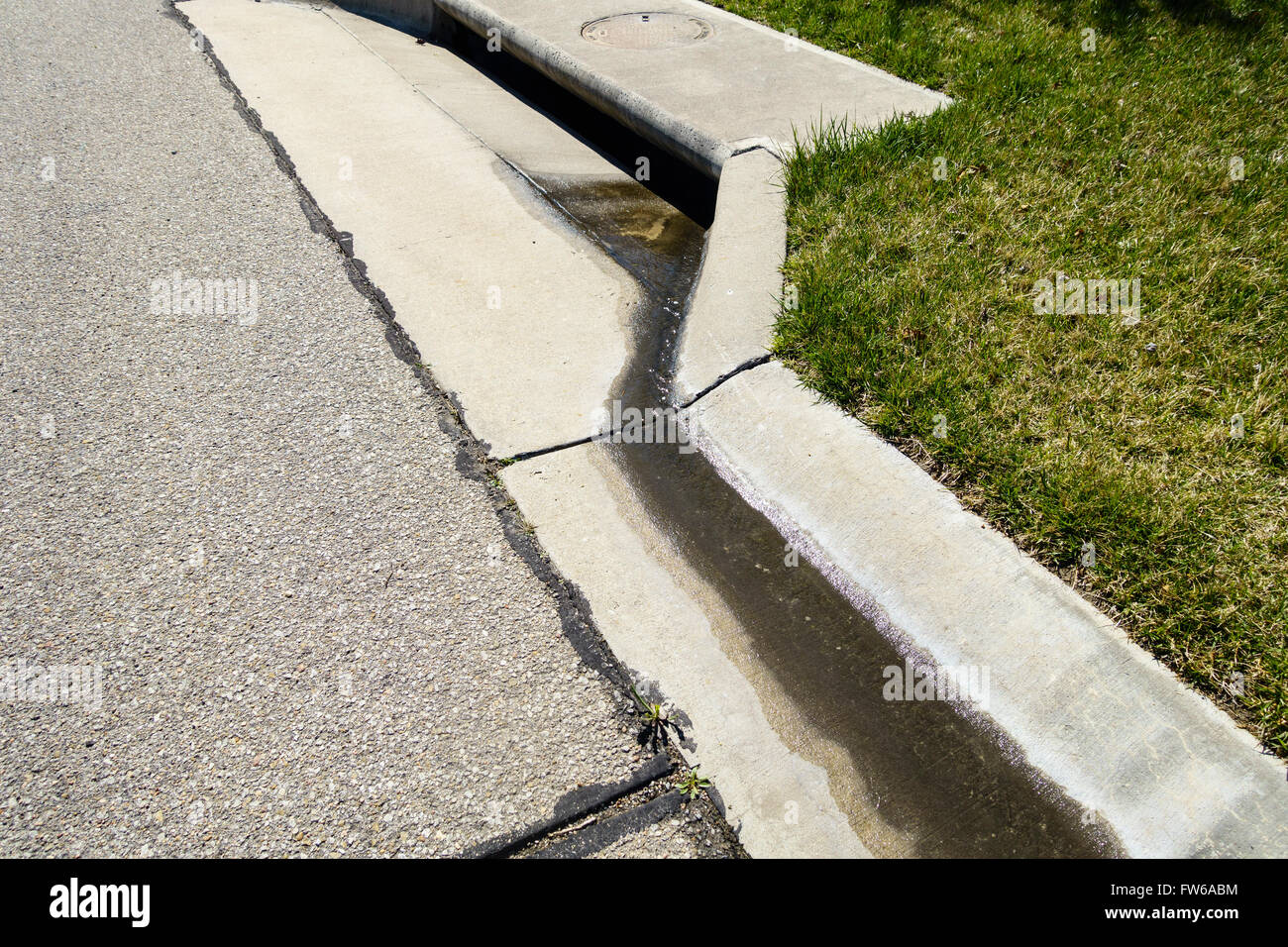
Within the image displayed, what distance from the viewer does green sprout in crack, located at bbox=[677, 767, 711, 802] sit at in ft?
7.32

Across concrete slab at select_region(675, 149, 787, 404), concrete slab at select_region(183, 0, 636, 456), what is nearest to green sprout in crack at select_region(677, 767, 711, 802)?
concrete slab at select_region(183, 0, 636, 456)

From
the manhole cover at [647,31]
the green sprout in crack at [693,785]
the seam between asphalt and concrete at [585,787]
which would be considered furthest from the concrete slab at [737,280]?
the manhole cover at [647,31]

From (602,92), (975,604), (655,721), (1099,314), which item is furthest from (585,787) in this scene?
(602,92)

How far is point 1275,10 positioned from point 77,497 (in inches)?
292

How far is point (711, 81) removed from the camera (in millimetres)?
5578

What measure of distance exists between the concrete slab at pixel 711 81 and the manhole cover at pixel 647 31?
8 cm

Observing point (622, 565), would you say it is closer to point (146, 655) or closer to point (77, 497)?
point (146, 655)

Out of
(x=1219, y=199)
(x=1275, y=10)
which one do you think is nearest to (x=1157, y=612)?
(x=1219, y=199)

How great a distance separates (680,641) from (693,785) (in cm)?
50

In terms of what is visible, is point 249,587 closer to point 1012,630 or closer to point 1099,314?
point 1012,630

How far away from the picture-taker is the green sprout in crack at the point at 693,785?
7.32 feet

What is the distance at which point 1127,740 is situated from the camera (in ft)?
7.27
